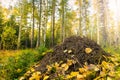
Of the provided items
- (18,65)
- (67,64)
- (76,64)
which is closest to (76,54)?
(76,64)

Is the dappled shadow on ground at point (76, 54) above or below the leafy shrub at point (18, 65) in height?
above

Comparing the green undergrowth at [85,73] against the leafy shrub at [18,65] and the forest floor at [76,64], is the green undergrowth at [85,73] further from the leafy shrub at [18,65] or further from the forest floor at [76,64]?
the leafy shrub at [18,65]

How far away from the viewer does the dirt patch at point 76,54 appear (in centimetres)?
534

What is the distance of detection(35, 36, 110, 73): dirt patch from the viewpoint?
17.5 ft

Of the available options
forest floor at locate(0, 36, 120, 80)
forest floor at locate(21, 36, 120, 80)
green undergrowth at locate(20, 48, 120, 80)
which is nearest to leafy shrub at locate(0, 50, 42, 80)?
forest floor at locate(0, 36, 120, 80)

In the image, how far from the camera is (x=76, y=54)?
18.3 feet

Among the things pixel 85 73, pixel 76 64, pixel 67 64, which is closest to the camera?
pixel 85 73

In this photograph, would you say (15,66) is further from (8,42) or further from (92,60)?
(8,42)

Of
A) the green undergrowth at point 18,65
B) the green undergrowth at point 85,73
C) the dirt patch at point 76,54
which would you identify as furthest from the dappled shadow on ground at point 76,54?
the green undergrowth at point 18,65

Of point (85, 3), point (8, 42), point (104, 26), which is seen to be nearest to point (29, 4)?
point (8, 42)

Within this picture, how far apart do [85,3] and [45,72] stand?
28.0 m

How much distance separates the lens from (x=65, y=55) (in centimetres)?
564

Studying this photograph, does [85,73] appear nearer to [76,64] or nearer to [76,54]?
[76,64]

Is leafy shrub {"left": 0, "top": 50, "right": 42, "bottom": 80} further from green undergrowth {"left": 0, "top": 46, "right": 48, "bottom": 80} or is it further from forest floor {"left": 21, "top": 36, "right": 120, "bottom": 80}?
forest floor {"left": 21, "top": 36, "right": 120, "bottom": 80}
